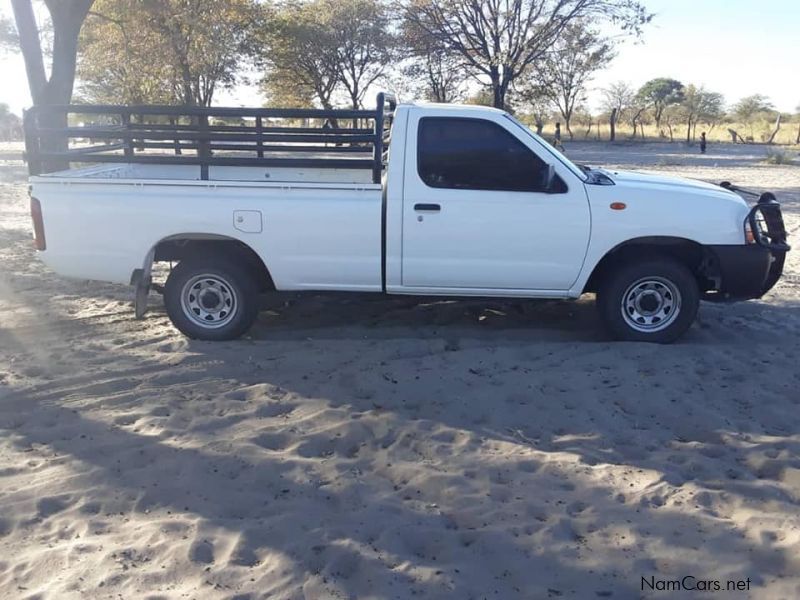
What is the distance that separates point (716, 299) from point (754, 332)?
0.61m

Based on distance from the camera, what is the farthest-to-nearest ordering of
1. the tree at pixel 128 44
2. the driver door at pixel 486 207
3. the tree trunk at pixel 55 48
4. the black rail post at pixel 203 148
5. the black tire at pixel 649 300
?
the tree at pixel 128 44, the tree trunk at pixel 55 48, the black rail post at pixel 203 148, the black tire at pixel 649 300, the driver door at pixel 486 207

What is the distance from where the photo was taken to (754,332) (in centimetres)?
684

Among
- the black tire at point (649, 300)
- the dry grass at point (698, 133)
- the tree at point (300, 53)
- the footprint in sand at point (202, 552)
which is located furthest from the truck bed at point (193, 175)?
the dry grass at point (698, 133)

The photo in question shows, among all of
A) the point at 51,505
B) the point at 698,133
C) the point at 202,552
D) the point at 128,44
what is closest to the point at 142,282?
the point at 51,505

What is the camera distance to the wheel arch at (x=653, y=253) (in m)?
6.29

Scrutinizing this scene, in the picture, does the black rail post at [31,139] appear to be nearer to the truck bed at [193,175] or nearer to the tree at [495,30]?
the truck bed at [193,175]

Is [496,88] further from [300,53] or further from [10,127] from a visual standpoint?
[10,127]

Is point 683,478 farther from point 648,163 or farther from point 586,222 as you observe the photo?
point 648,163

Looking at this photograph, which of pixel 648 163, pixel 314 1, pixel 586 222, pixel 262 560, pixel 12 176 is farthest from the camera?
pixel 314 1

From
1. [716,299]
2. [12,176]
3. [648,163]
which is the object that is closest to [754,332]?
[716,299]

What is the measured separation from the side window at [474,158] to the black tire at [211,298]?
68.7 inches

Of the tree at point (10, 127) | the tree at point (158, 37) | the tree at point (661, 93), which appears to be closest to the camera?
the tree at point (158, 37)

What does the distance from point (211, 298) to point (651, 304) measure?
3.64 m

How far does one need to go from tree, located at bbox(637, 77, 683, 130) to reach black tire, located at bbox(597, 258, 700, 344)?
201 feet
